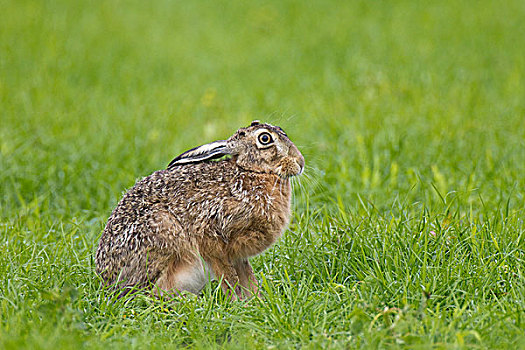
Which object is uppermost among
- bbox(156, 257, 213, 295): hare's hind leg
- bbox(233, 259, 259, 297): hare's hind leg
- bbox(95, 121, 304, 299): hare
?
bbox(95, 121, 304, 299): hare

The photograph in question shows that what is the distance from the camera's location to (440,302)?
3.69m

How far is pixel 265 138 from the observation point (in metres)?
4.32

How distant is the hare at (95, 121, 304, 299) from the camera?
13.1ft

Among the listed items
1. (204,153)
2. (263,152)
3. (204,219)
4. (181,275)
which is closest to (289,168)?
(263,152)

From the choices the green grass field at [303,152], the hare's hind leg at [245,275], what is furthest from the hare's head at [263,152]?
Answer: the hare's hind leg at [245,275]

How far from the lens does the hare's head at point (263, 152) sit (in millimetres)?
4316

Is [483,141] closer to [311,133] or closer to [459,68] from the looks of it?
[311,133]

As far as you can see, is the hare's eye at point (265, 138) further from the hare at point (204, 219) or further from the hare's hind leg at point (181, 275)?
the hare's hind leg at point (181, 275)

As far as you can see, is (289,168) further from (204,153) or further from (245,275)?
(245,275)

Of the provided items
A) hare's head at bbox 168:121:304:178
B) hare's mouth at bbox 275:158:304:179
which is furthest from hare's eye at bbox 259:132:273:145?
hare's mouth at bbox 275:158:304:179

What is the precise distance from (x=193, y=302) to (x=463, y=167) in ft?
12.8

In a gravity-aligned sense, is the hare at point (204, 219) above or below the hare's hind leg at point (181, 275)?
above

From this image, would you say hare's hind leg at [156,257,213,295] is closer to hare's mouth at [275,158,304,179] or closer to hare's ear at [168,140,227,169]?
hare's ear at [168,140,227,169]

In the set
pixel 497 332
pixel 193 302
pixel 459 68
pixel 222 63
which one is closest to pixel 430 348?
pixel 497 332
